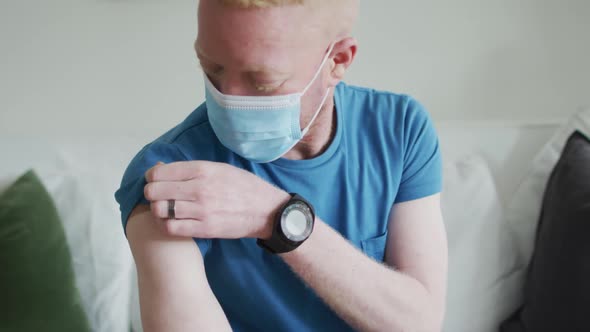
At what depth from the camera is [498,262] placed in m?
1.71

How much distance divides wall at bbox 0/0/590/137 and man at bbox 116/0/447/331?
2.50 feet

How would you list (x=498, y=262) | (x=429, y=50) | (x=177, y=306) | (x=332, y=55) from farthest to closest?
(x=429, y=50)
(x=498, y=262)
(x=332, y=55)
(x=177, y=306)

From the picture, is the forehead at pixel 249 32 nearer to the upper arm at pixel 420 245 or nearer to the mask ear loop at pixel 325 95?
the mask ear loop at pixel 325 95

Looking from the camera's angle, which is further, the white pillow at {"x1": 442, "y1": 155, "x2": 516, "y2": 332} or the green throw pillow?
the white pillow at {"x1": 442, "y1": 155, "x2": 516, "y2": 332}

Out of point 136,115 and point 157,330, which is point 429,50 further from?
point 157,330

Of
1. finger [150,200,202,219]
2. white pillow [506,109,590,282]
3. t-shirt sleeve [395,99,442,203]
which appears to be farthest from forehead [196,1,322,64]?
white pillow [506,109,590,282]

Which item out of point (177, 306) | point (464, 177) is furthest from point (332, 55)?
point (464, 177)

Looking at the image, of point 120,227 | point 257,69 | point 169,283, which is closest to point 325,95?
point 257,69

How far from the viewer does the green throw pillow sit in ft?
4.73

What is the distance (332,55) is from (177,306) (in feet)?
1.63

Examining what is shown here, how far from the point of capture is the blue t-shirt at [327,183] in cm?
103

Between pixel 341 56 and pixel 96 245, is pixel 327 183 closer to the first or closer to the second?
pixel 341 56

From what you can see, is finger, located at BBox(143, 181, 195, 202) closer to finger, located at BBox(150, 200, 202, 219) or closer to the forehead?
finger, located at BBox(150, 200, 202, 219)

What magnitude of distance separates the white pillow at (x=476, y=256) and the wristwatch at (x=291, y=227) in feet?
2.88
